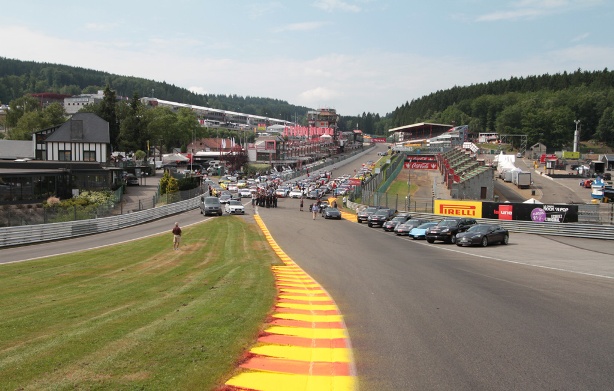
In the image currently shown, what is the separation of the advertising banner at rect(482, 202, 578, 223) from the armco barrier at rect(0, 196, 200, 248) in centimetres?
3066

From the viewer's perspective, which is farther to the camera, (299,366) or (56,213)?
(56,213)

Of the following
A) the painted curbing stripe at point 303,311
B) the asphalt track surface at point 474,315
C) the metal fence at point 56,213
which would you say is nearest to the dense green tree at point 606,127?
the metal fence at point 56,213

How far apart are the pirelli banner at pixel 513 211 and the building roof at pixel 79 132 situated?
150 feet

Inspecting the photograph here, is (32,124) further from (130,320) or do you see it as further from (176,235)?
(130,320)

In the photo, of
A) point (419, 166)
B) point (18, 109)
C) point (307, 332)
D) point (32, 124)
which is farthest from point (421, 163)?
point (18, 109)

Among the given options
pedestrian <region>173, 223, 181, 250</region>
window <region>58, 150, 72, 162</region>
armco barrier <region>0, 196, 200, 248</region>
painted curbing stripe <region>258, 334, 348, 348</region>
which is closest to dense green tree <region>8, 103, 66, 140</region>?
window <region>58, 150, 72, 162</region>

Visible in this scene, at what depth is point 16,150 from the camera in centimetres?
7644

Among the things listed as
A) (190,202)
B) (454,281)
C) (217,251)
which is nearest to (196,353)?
(454,281)

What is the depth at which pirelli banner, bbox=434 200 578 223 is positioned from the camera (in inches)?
1585

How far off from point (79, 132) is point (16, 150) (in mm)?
15609

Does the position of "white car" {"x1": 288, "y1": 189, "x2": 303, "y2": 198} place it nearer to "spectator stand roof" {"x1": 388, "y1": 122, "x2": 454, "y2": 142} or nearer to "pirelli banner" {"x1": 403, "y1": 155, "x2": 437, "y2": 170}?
"pirelli banner" {"x1": 403, "y1": 155, "x2": 437, "y2": 170}

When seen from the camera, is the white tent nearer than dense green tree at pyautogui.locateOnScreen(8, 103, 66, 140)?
No

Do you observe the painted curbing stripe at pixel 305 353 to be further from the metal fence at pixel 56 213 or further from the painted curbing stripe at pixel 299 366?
the metal fence at pixel 56 213

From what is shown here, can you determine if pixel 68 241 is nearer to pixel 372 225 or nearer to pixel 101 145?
pixel 372 225
